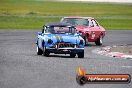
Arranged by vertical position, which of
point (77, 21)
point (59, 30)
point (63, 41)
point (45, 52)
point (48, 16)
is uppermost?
point (59, 30)

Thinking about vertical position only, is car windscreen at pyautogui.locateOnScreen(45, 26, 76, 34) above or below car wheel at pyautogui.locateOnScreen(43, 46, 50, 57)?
above

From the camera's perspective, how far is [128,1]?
145500 millimetres

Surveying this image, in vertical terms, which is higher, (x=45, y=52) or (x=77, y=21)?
(x=77, y=21)

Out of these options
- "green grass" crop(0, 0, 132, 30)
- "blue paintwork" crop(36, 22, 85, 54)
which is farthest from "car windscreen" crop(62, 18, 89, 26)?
"green grass" crop(0, 0, 132, 30)

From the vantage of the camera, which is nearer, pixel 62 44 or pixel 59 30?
pixel 62 44

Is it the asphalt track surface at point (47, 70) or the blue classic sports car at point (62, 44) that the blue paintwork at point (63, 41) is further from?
the asphalt track surface at point (47, 70)

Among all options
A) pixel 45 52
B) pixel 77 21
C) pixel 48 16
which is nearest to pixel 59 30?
pixel 45 52

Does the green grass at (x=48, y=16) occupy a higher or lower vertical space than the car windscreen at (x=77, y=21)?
lower

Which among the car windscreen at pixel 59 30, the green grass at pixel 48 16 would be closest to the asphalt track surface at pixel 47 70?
the car windscreen at pixel 59 30

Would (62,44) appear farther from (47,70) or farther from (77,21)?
(77,21)

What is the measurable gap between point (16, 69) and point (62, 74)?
1.84 m

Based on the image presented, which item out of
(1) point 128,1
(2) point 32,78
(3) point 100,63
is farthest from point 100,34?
(1) point 128,1

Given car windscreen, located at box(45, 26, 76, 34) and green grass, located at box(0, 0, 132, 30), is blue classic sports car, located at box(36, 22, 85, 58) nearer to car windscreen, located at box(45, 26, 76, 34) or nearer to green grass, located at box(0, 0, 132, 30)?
car windscreen, located at box(45, 26, 76, 34)

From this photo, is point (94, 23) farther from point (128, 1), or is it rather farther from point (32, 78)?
point (128, 1)
